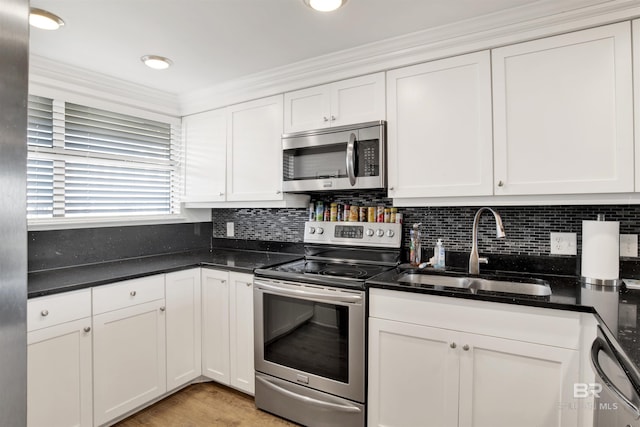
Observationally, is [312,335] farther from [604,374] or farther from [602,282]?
[602,282]

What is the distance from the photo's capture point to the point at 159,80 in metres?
2.49

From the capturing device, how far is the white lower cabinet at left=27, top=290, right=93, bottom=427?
1.61 m

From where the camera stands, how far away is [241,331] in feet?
7.34

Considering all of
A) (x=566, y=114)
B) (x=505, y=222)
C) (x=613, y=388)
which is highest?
(x=566, y=114)

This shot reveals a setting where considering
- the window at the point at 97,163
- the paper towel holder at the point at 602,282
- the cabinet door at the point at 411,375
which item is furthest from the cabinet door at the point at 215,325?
the paper towel holder at the point at 602,282

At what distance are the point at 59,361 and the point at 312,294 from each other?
4.34 ft

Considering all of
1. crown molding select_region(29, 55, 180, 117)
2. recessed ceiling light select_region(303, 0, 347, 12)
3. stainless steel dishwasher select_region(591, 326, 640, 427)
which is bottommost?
stainless steel dishwasher select_region(591, 326, 640, 427)

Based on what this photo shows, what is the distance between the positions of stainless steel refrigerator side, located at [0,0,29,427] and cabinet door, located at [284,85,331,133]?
1.91 m

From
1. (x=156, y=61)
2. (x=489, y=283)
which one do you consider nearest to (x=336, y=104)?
(x=156, y=61)

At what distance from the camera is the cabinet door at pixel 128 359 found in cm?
188

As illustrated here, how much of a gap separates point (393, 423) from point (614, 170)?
62.7 inches

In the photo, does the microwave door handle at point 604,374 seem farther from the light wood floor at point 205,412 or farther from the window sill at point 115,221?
the window sill at point 115,221

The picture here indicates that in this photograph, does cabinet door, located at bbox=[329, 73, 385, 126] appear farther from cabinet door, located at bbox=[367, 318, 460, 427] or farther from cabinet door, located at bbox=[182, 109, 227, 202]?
cabinet door, located at bbox=[367, 318, 460, 427]

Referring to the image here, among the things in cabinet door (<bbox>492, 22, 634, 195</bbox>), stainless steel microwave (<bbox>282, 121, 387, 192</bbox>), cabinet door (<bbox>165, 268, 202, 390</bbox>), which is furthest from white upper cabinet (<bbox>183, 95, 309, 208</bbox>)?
cabinet door (<bbox>492, 22, 634, 195</bbox>)
